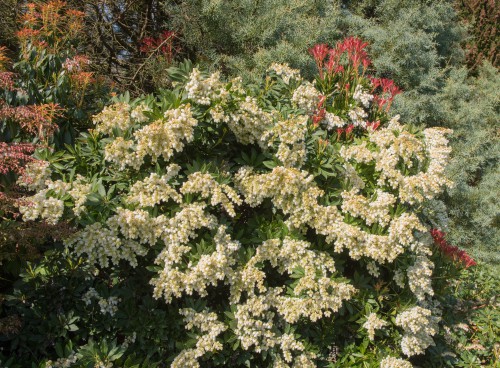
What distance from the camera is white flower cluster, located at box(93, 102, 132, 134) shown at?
8.75 ft

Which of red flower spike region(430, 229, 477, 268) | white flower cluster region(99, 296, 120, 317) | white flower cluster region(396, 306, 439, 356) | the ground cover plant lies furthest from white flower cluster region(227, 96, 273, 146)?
red flower spike region(430, 229, 477, 268)

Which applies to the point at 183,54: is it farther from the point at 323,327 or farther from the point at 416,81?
the point at 323,327

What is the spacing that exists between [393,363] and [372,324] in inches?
11.3

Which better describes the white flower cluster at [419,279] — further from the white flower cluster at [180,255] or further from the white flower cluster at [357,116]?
Answer: the white flower cluster at [180,255]

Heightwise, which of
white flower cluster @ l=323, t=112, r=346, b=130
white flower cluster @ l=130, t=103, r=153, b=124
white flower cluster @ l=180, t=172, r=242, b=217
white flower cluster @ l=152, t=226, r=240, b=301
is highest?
white flower cluster @ l=130, t=103, r=153, b=124

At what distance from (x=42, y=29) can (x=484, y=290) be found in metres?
4.44

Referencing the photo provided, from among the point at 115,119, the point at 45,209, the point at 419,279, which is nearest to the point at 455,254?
the point at 419,279

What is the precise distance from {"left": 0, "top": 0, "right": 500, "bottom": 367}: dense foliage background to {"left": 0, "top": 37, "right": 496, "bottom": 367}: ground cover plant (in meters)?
0.02

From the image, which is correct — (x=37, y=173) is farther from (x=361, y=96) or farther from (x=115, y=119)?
(x=361, y=96)

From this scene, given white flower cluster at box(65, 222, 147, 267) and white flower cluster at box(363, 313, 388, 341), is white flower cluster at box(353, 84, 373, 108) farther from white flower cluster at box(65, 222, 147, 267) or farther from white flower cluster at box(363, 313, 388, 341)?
white flower cluster at box(65, 222, 147, 267)

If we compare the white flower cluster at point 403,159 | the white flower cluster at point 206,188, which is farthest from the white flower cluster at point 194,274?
the white flower cluster at point 403,159

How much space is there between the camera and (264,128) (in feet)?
9.28

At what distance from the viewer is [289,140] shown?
109 inches

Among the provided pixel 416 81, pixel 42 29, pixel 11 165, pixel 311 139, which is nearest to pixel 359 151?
pixel 311 139
